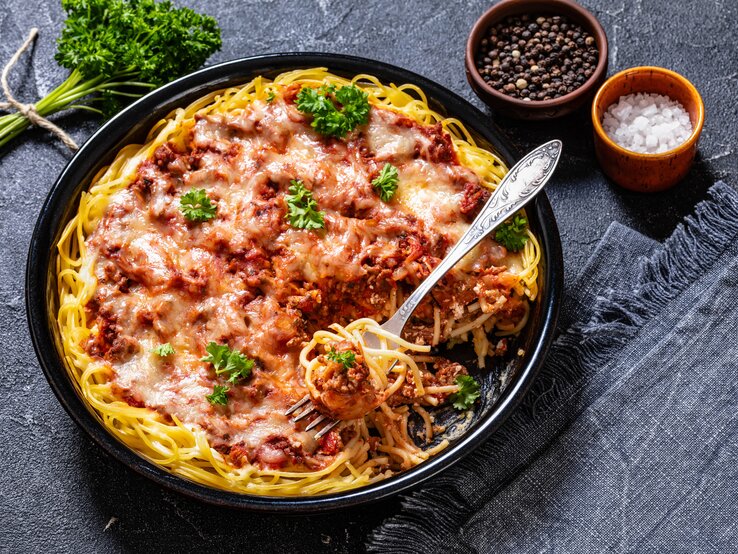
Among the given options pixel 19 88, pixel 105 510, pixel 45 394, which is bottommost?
pixel 105 510

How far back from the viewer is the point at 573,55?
22.1ft

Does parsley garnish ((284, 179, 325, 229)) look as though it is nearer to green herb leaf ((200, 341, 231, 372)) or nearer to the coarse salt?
green herb leaf ((200, 341, 231, 372))

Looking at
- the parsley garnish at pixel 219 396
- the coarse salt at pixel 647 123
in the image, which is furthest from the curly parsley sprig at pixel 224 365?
the coarse salt at pixel 647 123

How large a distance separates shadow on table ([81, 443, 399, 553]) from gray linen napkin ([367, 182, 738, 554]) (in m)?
0.26

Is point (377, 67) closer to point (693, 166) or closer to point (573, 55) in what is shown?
point (573, 55)

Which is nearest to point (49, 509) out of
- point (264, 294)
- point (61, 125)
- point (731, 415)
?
point (264, 294)

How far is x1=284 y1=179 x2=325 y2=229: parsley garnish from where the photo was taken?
5.92 metres

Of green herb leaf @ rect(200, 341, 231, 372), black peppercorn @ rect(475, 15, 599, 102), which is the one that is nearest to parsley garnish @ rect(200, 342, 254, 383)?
green herb leaf @ rect(200, 341, 231, 372)

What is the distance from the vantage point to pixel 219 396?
5.61 m

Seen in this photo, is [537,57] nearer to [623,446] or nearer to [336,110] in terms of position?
[336,110]

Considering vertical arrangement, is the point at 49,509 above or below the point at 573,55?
below

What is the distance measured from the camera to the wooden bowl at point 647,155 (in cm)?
636

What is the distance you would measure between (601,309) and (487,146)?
128 centimetres

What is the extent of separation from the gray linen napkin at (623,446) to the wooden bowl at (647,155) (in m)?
0.47
